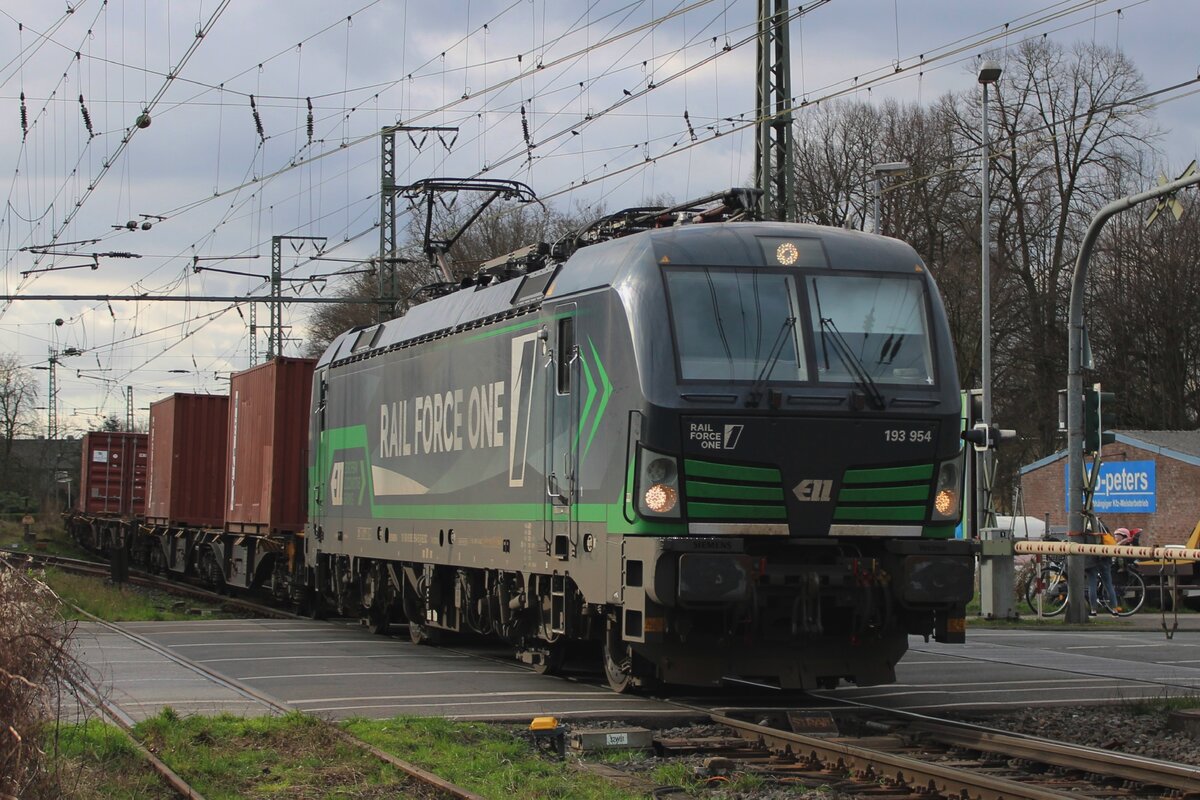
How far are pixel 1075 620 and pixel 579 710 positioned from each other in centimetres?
1205

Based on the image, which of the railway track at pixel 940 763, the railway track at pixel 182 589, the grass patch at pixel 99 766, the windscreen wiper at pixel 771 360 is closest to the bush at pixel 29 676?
the grass patch at pixel 99 766

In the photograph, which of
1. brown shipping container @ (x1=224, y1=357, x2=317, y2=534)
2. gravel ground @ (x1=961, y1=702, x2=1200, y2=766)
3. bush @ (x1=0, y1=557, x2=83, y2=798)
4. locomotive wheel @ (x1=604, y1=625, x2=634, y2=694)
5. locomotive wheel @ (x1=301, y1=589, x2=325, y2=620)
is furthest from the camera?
brown shipping container @ (x1=224, y1=357, x2=317, y2=534)

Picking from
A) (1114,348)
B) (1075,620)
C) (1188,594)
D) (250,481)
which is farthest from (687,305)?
(1114,348)

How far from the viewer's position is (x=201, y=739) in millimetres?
9836

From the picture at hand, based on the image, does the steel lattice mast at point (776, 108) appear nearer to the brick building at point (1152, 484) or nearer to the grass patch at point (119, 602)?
the grass patch at point (119, 602)

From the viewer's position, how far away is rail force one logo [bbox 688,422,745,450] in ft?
35.6

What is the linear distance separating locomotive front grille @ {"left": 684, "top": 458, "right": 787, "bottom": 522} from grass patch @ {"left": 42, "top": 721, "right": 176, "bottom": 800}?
4.16 metres

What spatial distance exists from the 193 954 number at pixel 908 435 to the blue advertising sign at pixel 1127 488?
2793 cm

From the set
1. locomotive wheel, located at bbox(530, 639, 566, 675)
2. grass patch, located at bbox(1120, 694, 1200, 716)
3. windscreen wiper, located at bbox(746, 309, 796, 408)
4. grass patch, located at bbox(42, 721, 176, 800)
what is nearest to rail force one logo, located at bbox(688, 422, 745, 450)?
windscreen wiper, located at bbox(746, 309, 796, 408)

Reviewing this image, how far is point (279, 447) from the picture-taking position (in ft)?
77.6

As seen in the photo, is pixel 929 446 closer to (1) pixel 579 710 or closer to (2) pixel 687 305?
(2) pixel 687 305

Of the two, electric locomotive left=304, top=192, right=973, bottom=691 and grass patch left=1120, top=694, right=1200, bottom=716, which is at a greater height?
electric locomotive left=304, top=192, right=973, bottom=691

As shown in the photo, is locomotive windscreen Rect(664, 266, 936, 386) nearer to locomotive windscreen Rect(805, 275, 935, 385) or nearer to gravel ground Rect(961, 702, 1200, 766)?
locomotive windscreen Rect(805, 275, 935, 385)

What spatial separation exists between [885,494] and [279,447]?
1431cm
